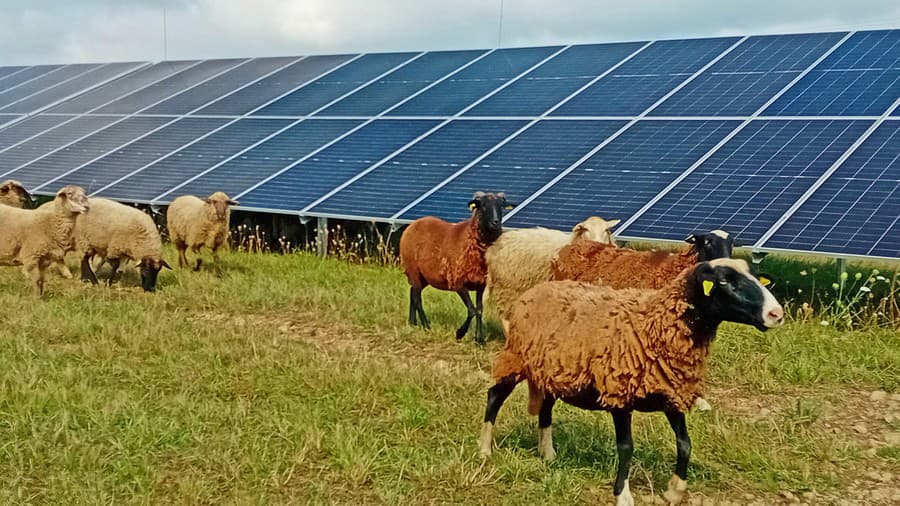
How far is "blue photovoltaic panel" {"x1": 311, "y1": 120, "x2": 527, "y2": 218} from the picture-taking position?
42.5 ft

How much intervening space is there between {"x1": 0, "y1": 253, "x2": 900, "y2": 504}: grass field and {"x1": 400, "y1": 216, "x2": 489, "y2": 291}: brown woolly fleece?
0.59 metres

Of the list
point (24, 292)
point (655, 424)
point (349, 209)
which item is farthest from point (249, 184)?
point (655, 424)

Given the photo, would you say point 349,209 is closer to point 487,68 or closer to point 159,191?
point 159,191

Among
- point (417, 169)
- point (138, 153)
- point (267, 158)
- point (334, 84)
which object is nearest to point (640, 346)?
point (417, 169)

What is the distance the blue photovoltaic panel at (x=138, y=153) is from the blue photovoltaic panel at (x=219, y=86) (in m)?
1.34

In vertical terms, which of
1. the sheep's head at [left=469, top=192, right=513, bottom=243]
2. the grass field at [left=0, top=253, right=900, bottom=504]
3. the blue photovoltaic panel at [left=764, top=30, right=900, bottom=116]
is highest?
the blue photovoltaic panel at [left=764, top=30, right=900, bottom=116]

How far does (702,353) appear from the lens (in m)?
4.71

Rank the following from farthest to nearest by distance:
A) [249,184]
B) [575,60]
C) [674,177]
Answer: [575,60]
[249,184]
[674,177]

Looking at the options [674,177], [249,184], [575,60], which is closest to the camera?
[674,177]

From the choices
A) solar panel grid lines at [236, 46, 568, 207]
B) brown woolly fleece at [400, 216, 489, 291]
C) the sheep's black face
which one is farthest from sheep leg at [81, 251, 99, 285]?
the sheep's black face

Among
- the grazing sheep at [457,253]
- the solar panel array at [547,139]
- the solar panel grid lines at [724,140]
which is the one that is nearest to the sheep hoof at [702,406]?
the grazing sheep at [457,253]

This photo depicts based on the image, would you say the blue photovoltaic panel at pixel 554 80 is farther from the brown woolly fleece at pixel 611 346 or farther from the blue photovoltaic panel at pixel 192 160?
the brown woolly fleece at pixel 611 346

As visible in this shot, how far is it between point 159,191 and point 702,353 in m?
12.7

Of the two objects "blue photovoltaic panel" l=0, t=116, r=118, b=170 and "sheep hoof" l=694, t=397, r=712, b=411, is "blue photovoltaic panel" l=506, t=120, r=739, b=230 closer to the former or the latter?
"sheep hoof" l=694, t=397, r=712, b=411
